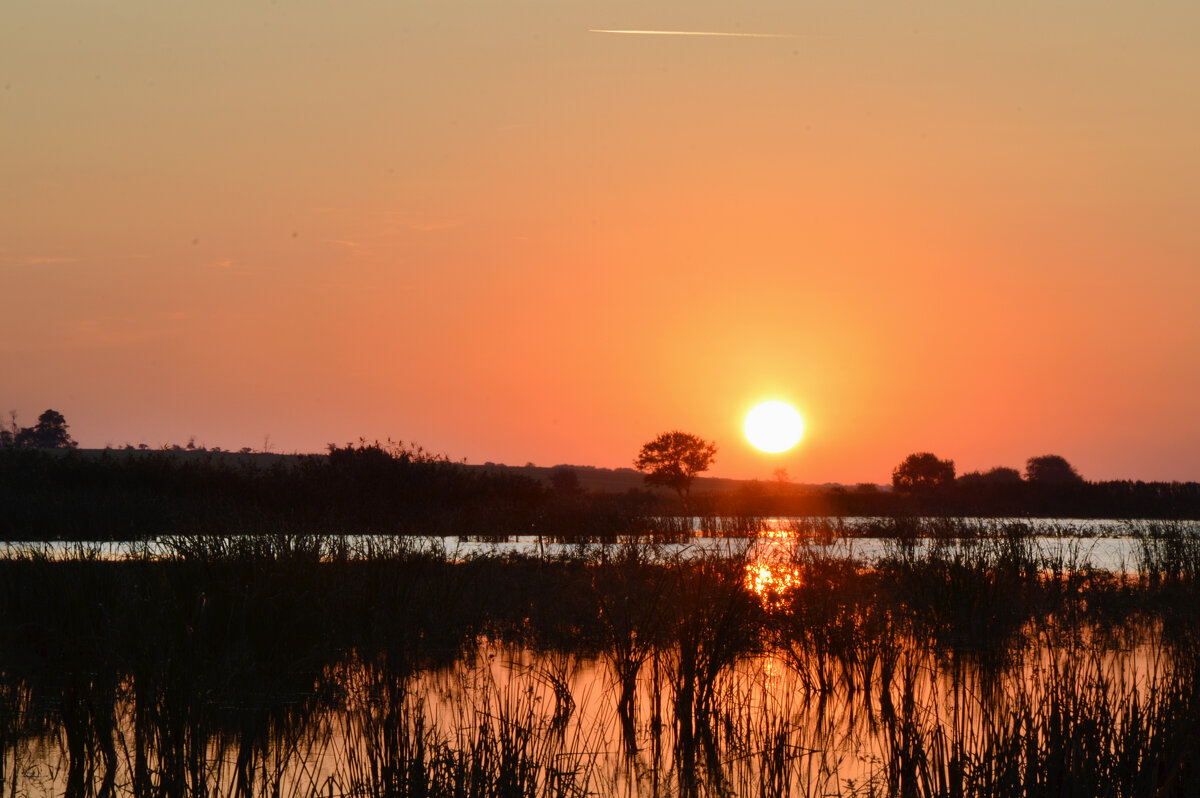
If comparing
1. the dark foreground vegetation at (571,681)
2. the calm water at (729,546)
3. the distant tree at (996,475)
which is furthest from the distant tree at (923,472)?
the dark foreground vegetation at (571,681)

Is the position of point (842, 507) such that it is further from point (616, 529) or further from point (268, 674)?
point (268, 674)

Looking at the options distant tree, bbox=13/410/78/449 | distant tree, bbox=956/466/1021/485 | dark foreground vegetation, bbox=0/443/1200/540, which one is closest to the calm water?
dark foreground vegetation, bbox=0/443/1200/540

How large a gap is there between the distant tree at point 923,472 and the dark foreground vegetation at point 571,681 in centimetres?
7118

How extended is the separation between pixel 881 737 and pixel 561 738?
2.36 m

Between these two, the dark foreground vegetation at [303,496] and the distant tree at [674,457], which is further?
the distant tree at [674,457]

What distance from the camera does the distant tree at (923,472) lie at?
83.3m

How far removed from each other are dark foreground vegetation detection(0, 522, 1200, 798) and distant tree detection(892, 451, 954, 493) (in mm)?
71183

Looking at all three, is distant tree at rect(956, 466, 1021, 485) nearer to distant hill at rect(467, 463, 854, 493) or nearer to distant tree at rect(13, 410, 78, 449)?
distant hill at rect(467, 463, 854, 493)

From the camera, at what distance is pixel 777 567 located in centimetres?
1363

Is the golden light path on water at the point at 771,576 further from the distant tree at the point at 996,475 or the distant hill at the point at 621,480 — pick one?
the distant hill at the point at 621,480

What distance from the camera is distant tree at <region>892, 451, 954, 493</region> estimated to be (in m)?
83.3

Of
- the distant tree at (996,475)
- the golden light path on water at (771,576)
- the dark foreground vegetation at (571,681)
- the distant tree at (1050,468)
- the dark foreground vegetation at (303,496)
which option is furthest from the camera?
the distant tree at (1050,468)

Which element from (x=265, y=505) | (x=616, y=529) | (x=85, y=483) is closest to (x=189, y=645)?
(x=616, y=529)

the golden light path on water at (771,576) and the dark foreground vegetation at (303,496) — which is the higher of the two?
the dark foreground vegetation at (303,496)
